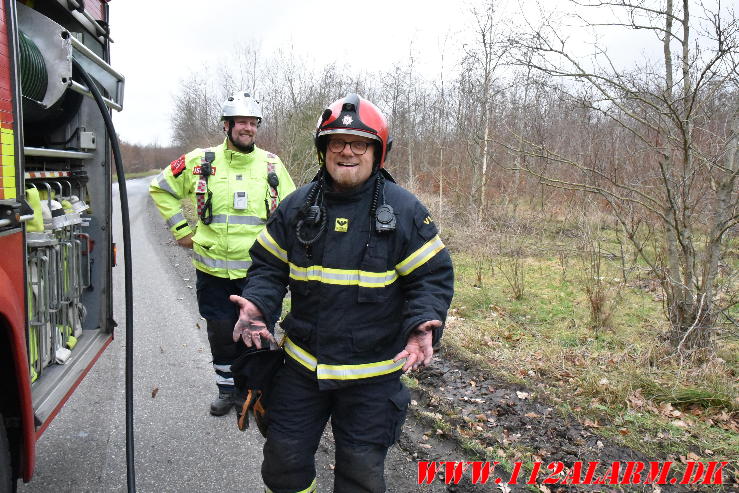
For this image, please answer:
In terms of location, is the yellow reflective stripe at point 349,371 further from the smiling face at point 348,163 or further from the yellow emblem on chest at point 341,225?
the smiling face at point 348,163

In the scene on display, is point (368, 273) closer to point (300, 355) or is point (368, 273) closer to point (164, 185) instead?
point (300, 355)

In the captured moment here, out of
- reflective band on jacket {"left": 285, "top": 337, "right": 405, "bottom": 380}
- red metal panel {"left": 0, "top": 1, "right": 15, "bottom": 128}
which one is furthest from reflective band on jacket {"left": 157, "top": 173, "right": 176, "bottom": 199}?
reflective band on jacket {"left": 285, "top": 337, "right": 405, "bottom": 380}

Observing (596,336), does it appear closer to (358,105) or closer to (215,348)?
(215,348)

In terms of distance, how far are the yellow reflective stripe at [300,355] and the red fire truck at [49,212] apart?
1.05 metres

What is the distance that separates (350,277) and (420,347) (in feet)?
1.34

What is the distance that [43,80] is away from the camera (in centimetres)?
254

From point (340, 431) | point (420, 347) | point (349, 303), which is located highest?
point (349, 303)

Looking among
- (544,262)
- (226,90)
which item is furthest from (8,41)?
(226,90)

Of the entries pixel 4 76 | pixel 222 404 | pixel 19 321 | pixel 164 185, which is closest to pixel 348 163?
pixel 4 76

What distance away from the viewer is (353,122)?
221cm

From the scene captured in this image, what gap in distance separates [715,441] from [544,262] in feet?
21.3

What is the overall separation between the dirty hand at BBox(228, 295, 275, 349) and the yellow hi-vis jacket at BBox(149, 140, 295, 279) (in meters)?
1.30

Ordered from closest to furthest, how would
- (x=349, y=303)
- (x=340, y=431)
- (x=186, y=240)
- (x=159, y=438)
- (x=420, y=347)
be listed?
(x=420, y=347) < (x=349, y=303) < (x=340, y=431) < (x=159, y=438) < (x=186, y=240)

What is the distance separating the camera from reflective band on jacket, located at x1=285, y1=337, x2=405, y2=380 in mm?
2176
